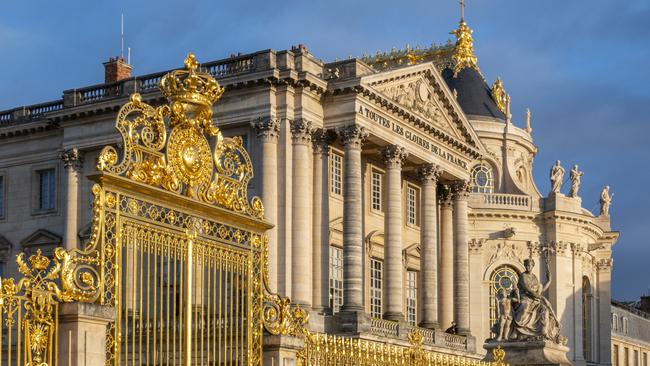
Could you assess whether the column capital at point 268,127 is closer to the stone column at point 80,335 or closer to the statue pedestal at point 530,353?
the statue pedestal at point 530,353

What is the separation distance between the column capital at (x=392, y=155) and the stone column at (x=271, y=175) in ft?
17.9

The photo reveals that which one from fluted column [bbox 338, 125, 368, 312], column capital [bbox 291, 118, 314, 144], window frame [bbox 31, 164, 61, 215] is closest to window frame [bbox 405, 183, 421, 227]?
fluted column [bbox 338, 125, 368, 312]

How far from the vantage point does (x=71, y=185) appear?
49.2 metres

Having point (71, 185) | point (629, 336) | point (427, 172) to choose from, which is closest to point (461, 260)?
point (427, 172)

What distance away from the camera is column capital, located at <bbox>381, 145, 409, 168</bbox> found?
48.8 meters

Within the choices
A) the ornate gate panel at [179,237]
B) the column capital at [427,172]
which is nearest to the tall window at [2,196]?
the column capital at [427,172]

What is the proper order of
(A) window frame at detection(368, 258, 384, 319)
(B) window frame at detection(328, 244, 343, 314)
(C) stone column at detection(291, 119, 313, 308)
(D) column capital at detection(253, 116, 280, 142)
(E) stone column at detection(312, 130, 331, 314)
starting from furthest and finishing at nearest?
(A) window frame at detection(368, 258, 384, 319), (B) window frame at detection(328, 244, 343, 314), (E) stone column at detection(312, 130, 331, 314), (D) column capital at detection(253, 116, 280, 142), (C) stone column at detection(291, 119, 313, 308)

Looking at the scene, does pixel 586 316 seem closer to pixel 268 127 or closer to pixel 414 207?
pixel 414 207

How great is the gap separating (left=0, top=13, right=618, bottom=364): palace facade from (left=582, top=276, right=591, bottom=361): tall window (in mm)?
3470

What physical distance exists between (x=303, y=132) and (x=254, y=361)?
2973cm

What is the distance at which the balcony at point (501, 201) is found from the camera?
210ft

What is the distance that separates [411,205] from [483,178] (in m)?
14.7

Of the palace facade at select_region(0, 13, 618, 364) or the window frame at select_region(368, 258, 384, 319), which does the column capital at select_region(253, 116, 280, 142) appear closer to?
the palace facade at select_region(0, 13, 618, 364)

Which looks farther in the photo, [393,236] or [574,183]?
[574,183]
